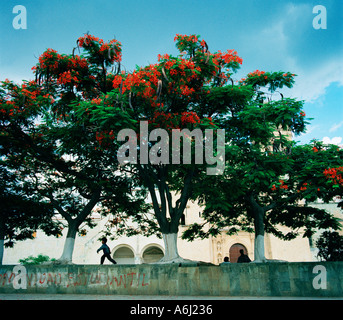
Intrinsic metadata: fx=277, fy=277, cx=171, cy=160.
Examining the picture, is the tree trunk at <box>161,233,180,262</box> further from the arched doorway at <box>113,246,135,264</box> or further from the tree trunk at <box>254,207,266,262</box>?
the arched doorway at <box>113,246,135,264</box>

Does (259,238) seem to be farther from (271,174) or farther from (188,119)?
(188,119)

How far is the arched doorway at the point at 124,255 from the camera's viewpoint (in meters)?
30.9

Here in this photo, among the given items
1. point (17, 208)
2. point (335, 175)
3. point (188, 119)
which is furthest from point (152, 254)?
point (335, 175)

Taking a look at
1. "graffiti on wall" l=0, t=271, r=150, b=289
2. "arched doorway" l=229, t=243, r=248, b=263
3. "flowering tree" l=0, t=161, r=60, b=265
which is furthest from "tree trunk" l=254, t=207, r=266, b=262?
"arched doorway" l=229, t=243, r=248, b=263

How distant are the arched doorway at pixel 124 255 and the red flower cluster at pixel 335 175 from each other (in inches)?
973

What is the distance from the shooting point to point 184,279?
10.5 m

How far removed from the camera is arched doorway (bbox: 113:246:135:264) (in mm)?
30898

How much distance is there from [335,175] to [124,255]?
1010 inches

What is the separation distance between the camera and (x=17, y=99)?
10898 mm

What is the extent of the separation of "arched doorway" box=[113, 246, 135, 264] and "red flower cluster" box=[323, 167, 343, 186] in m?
24.7

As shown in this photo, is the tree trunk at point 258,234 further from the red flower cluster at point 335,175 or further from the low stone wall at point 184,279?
the red flower cluster at point 335,175

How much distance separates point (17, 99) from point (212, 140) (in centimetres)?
780

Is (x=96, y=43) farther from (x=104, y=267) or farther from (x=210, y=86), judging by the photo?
(x=104, y=267)

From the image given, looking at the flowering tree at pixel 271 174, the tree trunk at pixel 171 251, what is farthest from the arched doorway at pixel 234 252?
the tree trunk at pixel 171 251
